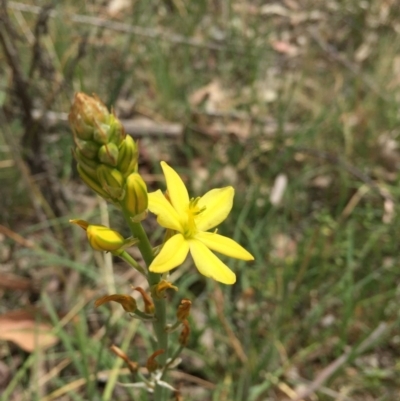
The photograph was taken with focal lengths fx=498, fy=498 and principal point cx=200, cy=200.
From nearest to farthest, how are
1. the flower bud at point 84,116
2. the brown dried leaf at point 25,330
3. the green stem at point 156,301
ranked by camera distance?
the flower bud at point 84,116, the green stem at point 156,301, the brown dried leaf at point 25,330

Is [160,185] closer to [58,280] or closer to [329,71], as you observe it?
[58,280]

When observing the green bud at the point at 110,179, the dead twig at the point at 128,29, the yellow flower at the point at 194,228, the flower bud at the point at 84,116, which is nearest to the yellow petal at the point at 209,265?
the yellow flower at the point at 194,228

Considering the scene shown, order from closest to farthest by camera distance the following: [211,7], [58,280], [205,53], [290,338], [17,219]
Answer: [290,338] < [58,280] < [17,219] < [205,53] < [211,7]

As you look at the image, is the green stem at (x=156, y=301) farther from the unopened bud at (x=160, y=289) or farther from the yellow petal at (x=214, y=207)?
the yellow petal at (x=214, y=207)

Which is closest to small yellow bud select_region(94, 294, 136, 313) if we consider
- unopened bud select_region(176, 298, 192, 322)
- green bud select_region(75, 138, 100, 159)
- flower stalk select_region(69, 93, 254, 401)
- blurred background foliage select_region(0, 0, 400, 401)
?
flower stalk select_region(69, 93, 254, 401)

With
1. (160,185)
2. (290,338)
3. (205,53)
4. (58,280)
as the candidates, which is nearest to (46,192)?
(58,280)

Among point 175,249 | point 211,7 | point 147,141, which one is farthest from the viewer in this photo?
point 211,7
